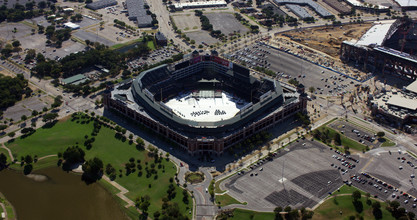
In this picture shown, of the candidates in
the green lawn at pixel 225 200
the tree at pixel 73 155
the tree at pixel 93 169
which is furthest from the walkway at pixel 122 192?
the green lawn at pixel 225 200

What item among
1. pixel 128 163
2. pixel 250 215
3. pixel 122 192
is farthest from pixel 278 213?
pixel 128 163

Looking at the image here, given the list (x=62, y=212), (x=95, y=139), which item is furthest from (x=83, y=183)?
(x=95, y=139)

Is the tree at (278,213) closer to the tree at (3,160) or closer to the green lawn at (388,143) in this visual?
the green lawn at (388,143)

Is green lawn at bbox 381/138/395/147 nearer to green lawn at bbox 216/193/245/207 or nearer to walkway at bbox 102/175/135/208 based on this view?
green lawn at bbox 216/193/245/207

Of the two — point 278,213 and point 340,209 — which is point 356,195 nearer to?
point 340,209

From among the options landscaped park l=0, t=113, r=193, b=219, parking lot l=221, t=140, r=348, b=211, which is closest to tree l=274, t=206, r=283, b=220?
parking lot l=221, t=140, r=348, b=211

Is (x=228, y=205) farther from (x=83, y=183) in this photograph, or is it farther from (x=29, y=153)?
(x=29, y=153)
